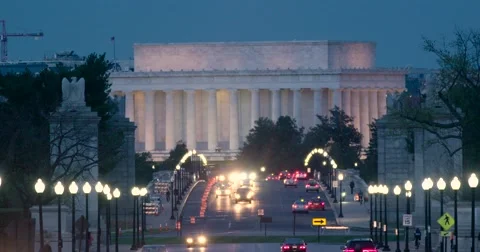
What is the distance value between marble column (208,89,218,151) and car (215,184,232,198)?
58.0 metres

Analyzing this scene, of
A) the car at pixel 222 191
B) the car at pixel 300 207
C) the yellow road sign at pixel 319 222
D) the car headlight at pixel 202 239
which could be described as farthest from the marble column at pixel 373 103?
the car headlight at pixel 202 239

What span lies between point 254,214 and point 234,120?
280 feet

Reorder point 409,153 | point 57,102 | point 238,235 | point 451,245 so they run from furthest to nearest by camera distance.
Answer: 1. point 409,153
2. point 238,235
3. point 57,102
4. point 451,245

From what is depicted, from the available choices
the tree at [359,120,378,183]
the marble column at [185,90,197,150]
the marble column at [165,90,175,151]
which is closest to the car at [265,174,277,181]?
the tree at [359,120,378,183]

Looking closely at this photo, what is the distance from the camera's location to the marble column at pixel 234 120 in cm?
19438

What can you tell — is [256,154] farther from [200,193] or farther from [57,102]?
→ [57,102]

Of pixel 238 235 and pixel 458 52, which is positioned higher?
pixel 458 52

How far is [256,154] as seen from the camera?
164 m

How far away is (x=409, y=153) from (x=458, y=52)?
2892 cm

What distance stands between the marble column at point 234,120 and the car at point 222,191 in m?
57.9

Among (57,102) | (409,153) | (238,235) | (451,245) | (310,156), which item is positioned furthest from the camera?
(310,156)

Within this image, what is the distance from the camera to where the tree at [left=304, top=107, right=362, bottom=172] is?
6144 inches

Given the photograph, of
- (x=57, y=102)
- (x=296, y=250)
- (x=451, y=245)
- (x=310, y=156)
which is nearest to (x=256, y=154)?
(x=310, y=156)

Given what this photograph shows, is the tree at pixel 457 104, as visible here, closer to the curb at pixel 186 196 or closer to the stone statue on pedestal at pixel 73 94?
the stone statue on pedestal at pixel 73 94
